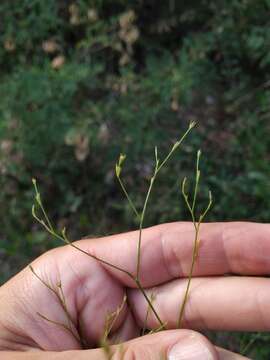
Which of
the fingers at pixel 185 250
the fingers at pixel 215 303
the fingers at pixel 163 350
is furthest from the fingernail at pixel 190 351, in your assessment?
the fingers at pixel 185 250

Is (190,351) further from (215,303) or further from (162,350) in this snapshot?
(215,303)

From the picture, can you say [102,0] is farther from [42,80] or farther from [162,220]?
[162,220]

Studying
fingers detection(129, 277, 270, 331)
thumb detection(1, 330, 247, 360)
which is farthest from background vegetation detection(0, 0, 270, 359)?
thumb detection(1, 330, 247, 360)

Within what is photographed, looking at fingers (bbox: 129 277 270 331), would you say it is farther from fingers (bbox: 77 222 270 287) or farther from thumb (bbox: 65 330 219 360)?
thumb (bbox: 65 330 219 360)

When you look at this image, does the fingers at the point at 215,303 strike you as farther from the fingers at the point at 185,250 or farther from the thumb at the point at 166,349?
the thumb at the point at 166,349

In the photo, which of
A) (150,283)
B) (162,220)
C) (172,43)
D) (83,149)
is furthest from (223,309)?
(172,43)

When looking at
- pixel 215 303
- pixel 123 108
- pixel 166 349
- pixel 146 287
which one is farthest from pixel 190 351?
pixel 123 108
